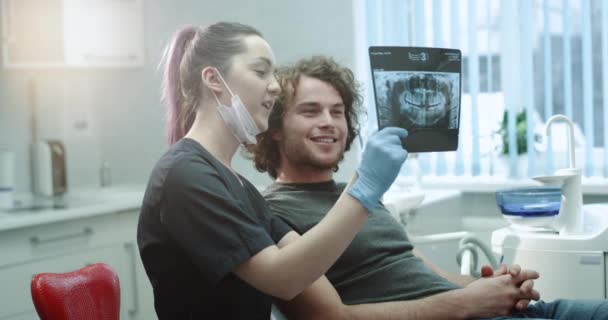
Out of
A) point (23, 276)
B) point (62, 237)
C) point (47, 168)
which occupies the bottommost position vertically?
point (23, 276)

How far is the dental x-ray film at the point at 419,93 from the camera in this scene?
160 centimetres

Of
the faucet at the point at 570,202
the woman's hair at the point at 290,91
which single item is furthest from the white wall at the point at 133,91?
the woman's hair at the point at 290,91

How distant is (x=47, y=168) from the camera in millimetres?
3436

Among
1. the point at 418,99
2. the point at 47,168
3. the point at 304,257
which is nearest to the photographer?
the point at 304,257

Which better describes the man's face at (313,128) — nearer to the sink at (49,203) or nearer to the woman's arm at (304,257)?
the woman's arm at (304,257)

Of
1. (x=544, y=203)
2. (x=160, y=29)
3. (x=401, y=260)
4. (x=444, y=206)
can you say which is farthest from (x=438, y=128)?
(x=160, y=29)

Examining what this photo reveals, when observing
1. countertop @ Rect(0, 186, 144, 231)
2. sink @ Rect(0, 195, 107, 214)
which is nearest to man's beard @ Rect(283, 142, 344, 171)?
countertop @ Rect(0, 186, 144, 231)

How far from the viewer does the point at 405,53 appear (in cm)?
164

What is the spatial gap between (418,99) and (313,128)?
1.12 ft

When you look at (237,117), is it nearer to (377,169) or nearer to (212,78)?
(212,78)

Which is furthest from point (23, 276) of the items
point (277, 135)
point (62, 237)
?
point (277, 135)

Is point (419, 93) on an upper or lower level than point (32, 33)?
lower

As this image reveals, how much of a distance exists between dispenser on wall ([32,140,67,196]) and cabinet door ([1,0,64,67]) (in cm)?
41

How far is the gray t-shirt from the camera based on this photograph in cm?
174
